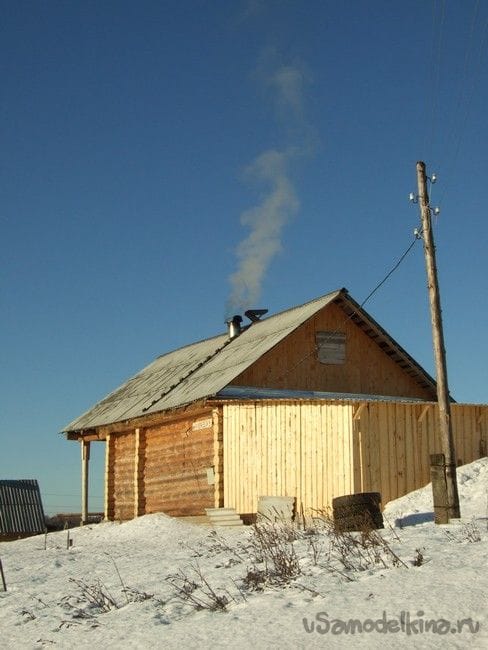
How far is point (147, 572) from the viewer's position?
37.8ft

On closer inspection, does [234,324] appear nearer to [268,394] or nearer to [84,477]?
[268,394]

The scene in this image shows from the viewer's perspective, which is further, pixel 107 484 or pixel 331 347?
pixel 107 484

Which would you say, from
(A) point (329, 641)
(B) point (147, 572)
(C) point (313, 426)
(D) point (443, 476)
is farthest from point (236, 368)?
(A) point (329, 641)

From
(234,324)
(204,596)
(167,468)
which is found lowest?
(204,596)

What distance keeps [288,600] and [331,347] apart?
56.4ft

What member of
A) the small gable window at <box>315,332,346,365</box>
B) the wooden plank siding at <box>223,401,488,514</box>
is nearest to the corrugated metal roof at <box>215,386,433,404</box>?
the small gable window at <box>315,332,346,365</box>

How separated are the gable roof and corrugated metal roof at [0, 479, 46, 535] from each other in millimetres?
3377

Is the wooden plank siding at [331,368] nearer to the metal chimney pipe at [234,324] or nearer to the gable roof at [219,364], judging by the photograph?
the gable roof at [219,364]

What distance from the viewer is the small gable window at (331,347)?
80.0 ft

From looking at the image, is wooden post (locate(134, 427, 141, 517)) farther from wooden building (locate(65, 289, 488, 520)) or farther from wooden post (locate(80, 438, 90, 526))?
wooden post (locate(80, 438, 90, 526))

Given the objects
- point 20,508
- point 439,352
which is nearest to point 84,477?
point 20,508

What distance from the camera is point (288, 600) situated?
758 centimetres

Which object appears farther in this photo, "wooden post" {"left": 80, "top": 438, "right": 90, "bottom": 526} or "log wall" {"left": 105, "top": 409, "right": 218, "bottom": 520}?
"wooden post" {"left": 80, "top": 438, "right": 90, "bottom": 526}

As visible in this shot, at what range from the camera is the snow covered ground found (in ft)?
21.4
